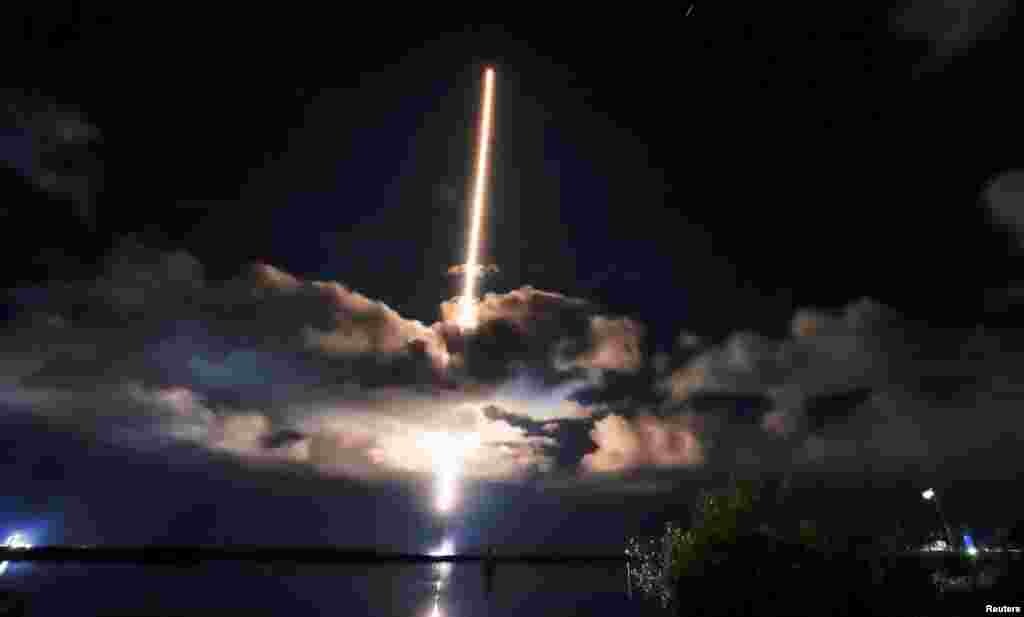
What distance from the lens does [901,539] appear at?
24828mm

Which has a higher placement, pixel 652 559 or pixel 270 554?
pixel 652 559

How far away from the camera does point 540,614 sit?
18212 cm

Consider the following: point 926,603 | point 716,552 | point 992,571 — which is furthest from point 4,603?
point 992,571

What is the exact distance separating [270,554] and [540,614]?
94.9 metres

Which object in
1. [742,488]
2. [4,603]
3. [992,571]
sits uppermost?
[742,488]

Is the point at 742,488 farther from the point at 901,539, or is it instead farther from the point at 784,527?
the point at 901,539

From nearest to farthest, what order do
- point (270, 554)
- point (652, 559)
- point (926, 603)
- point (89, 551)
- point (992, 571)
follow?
point (926, 603) < point (992, 571) < point (652, 559) < point (89, 551) < point (270, 554)

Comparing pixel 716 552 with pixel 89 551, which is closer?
pixel 716 552

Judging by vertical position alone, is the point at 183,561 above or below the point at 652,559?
below

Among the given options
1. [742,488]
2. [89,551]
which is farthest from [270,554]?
[742,488]

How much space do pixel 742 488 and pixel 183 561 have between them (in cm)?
17537

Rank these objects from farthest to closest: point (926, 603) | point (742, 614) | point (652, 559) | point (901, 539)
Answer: point (652, 559) < point (901, 539) < point (926, 603) < point (742, 614)

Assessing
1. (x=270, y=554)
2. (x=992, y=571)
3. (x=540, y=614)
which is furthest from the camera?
(x=540, y=614)

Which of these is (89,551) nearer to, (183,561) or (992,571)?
(183,561)
